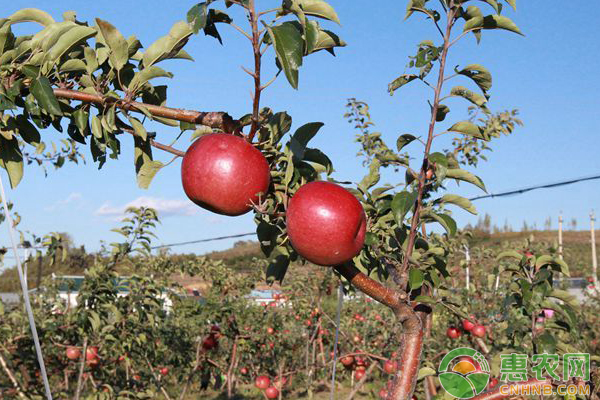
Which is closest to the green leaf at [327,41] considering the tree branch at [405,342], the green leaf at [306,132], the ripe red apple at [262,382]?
the green leaf at [306,132]

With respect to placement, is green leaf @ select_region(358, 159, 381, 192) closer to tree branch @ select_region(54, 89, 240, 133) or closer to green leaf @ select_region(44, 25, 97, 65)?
tree branch @ select_region(54, 89, 240, 133)

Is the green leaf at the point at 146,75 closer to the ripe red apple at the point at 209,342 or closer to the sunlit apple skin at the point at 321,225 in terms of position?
the sunlit apple skin at the point at 321,225

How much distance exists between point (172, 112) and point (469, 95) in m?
0.71

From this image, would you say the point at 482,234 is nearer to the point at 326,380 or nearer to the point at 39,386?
the point at 326,380

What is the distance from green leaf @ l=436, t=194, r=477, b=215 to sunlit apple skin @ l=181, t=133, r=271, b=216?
0.52 meters

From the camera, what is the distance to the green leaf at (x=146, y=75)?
1.06 m

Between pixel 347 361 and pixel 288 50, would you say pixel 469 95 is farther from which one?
pixel 347 361

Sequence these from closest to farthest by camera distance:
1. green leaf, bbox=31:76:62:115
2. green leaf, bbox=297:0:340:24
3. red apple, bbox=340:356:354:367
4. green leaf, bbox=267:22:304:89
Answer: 1. green leaf, bbox=267:22:304:89
2. green leaf, bbox=297:0:340:24
3. green leaf, bbox=31:76:62:115
4. red apple, bbox=340:356:354:367

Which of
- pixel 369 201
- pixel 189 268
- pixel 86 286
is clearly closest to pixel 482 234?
pixel 189 268

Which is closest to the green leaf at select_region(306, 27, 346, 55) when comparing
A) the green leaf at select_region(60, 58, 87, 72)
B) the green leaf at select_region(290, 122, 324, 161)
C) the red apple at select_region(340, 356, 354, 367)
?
the green leaf at select_region(290, 122, 324, 161)

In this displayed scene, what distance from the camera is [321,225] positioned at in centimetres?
96

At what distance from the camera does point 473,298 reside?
5.93 m

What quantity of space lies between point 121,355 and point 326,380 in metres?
2.99

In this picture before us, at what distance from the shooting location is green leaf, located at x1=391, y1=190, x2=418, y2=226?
3.45 feet
